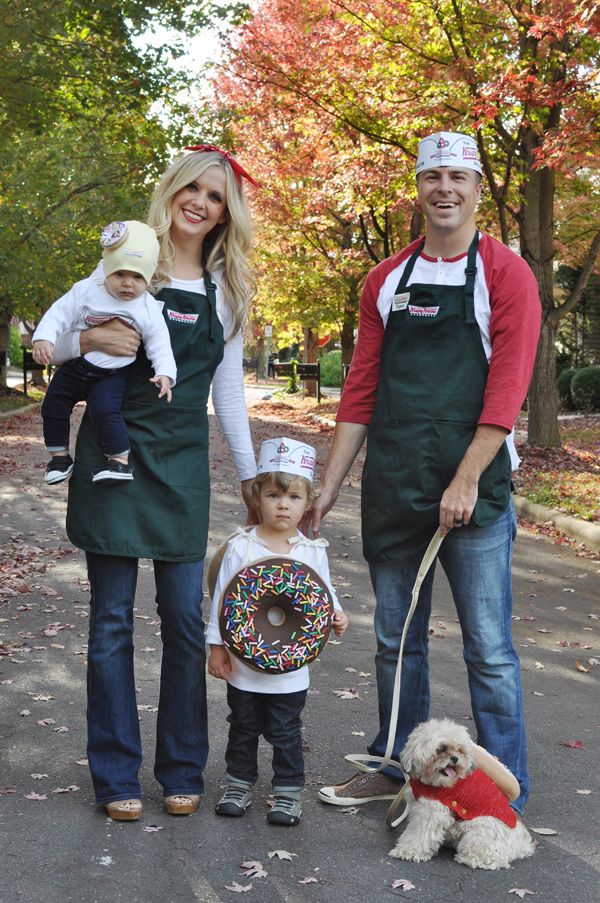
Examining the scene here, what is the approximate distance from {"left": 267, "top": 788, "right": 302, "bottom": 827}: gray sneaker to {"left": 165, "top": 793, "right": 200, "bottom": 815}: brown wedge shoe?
0.28m

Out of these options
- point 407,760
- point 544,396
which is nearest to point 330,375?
point 544,396

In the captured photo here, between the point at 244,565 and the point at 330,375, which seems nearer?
the point at 244,565

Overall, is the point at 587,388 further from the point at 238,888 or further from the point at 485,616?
the point at 238,888

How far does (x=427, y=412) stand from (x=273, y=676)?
1100 millimetres

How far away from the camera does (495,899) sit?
339cm

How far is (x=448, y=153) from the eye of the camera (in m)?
3.86

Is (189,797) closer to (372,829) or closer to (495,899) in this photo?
(372,829)

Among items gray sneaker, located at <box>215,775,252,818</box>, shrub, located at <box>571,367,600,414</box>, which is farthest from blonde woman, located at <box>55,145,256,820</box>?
shrub, located at <box>571,367,600,414</box>

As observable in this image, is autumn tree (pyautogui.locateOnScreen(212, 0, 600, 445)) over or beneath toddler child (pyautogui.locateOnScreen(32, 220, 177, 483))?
over

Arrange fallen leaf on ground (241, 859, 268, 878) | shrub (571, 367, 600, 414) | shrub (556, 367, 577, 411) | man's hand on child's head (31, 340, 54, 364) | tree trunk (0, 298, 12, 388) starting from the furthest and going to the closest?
tree trunk (0, 298, 12, 388) < shrub (556, 367, 577, 411) < shrub (571, 367, 600, 414) < man's hand on child's head (31, 340, 54, 364) < fallen leaf on ground (241, 859, 268, 878)

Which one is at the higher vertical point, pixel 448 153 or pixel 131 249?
pixel 448 153

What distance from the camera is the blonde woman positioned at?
3912 mm

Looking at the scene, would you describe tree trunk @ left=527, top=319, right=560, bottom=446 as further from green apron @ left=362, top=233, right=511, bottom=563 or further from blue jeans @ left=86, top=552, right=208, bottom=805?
blue jeans @ left=86, top=552, right=208, bottom=805

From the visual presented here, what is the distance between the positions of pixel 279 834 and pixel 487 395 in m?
1.70
